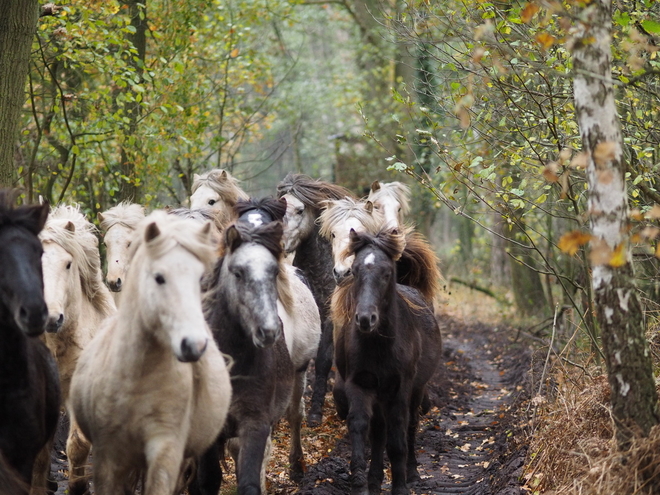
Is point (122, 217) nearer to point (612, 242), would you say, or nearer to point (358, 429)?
point (358, 429)

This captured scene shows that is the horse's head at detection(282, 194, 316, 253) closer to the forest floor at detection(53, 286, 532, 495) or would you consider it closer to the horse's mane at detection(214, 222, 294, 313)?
the forest floor at detection(53, 286, 532, 495)

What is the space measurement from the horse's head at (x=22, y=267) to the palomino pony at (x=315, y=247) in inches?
211

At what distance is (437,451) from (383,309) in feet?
8.50

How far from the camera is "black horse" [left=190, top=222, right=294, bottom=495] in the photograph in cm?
574

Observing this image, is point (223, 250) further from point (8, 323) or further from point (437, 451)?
point (437, 451)

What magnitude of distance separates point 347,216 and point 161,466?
5.06 metres

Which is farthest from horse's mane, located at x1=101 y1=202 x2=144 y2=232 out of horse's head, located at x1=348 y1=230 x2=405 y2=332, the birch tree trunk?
the birch tree trunk

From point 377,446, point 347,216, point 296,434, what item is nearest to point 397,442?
point 377,446

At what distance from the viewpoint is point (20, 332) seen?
503 centimetres

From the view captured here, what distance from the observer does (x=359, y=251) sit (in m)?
7.66

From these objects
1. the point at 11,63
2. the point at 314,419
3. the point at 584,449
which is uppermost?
the point at 11,63

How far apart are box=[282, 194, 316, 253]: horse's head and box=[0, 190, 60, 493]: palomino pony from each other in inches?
203

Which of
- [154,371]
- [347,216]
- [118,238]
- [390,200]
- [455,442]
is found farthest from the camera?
[390,200]

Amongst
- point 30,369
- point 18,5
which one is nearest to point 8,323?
point 30,369
